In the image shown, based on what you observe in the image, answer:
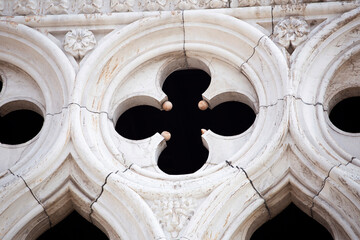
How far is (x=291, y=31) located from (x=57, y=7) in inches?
82.0

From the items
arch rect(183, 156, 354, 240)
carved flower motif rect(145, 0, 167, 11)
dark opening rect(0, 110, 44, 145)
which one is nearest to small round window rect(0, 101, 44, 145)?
dark opening rect(0, 110, 44, 145)

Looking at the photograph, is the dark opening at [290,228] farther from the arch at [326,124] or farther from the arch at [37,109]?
the arch at [37,109]

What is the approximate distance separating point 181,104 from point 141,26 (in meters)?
1.65

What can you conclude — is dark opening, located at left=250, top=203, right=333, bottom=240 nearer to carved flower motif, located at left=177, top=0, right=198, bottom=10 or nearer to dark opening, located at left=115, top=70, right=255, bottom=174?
dark opening, located at left=115, top=70, right=255, bottom=174

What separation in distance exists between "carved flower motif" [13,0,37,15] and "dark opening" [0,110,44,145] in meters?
0.89

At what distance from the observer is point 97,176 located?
8289 millimetres

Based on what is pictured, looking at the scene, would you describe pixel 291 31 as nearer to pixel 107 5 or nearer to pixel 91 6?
pixel 107 5

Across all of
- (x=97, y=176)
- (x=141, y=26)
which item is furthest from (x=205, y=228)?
(x=141, y=26)

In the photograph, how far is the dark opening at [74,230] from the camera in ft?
29.3

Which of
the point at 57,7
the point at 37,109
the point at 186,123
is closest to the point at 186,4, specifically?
the point at 57,7

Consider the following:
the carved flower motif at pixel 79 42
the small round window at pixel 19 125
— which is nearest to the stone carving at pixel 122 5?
the carved flower motif at pixel 79 42

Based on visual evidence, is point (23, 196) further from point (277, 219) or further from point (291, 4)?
point (291, 4)

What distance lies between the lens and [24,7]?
9.43m

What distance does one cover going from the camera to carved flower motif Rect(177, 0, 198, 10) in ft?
30.3
